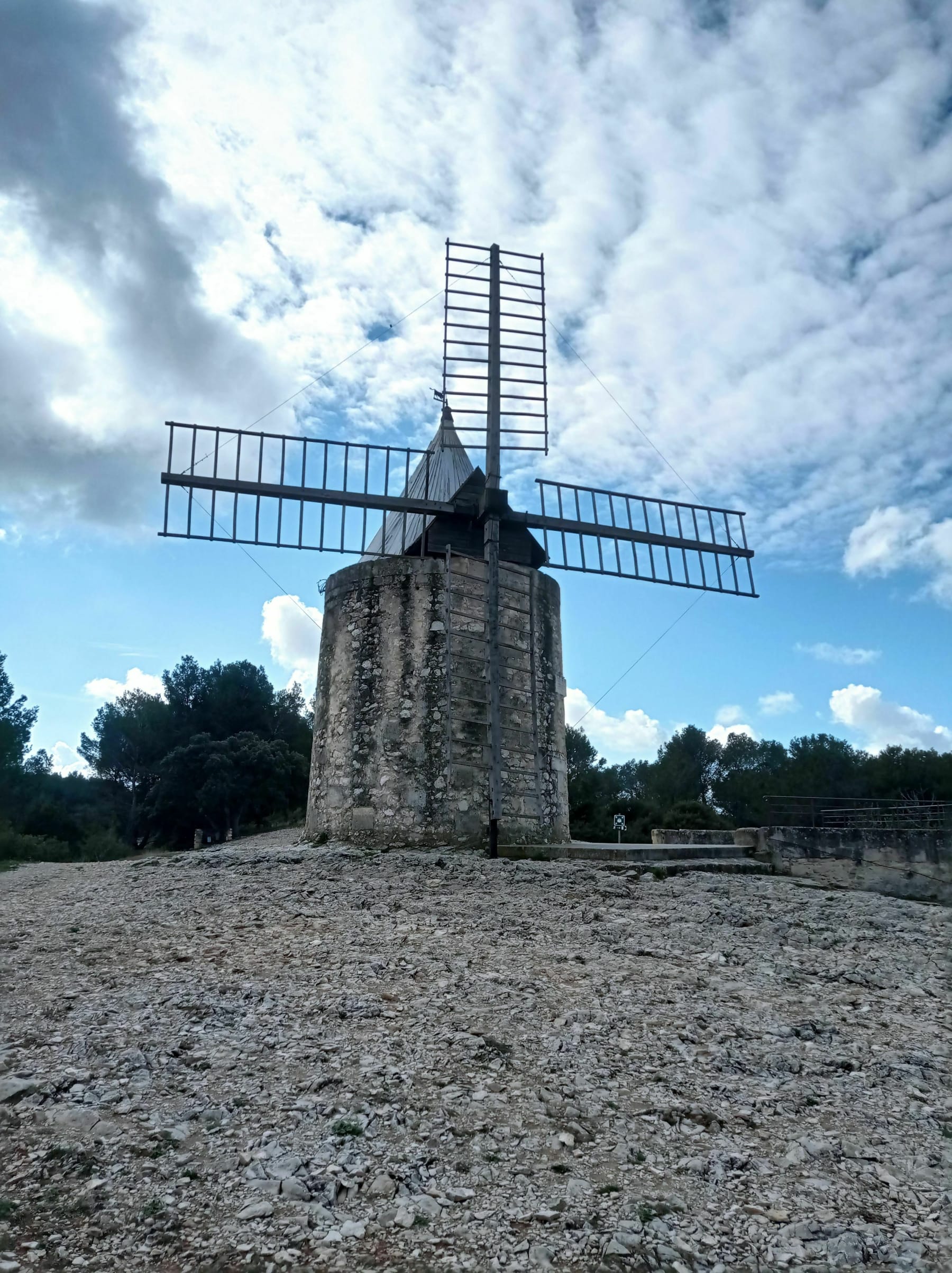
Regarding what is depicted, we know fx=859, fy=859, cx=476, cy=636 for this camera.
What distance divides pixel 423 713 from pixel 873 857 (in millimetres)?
8571

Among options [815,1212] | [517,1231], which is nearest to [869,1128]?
[815,1212]

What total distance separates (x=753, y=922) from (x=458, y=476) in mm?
10544

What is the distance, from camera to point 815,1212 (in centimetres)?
392

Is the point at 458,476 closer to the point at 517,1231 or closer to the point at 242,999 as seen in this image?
the point at 242,999

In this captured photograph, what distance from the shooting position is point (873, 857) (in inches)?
605

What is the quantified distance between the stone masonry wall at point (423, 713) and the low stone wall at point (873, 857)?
4.01 metres

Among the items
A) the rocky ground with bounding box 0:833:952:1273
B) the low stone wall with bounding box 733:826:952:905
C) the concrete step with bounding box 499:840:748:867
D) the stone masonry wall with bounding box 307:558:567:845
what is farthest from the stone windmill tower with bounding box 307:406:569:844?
the rocky ground with bounding box 0:833:952:1273

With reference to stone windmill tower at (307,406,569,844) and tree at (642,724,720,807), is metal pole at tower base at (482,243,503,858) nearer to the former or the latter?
stone windmill tower at (307,406,569,844)

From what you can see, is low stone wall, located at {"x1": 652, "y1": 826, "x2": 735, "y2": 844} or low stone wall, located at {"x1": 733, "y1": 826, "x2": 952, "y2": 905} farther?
low stone wall, located at {"x1": 652, "y1": 826, "x2": 735, "y2": 844}

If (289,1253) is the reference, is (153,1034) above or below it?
above

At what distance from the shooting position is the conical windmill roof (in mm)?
16375

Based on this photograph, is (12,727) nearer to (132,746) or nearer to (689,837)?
(132,746)

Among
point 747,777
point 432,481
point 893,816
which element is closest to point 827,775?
point 747,777

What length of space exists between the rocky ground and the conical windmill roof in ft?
29.8
